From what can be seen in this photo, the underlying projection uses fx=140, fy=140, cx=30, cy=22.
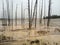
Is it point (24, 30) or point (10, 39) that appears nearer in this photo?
point (10, 39)

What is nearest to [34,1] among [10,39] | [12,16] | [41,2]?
[41,2]

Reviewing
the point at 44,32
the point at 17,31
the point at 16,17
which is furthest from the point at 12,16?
the point at 44,32

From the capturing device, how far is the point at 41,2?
2166 millimetres

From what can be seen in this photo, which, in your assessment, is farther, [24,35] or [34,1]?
[34,1]

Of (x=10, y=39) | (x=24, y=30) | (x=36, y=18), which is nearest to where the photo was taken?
(x=10, y=39)

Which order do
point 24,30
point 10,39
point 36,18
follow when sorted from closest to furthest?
point 10,39, point 24,30, point 36,18

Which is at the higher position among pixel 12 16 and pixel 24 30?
pixel 12 16

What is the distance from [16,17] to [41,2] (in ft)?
1.47

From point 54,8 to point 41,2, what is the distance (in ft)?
0.73

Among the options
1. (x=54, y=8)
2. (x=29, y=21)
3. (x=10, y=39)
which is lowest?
(x=10, y=39)

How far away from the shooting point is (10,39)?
1940 millimetres

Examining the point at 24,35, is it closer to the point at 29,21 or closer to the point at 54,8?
the point at 29,21

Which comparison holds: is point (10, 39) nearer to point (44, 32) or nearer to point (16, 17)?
point (16, 17)

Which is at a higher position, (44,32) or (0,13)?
(0,13)
